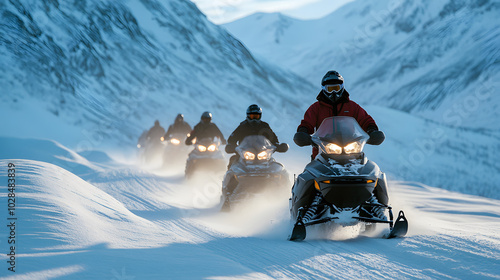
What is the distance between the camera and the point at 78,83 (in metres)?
50.1

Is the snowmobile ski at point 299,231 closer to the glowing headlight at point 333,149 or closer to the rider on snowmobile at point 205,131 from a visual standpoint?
the glowing headlight at point 333,149

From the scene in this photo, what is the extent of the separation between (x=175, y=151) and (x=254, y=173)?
9.63 metres

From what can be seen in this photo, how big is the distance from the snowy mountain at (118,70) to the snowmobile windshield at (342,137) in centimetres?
2905

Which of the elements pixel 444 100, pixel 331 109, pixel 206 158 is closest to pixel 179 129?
pixel 206 158

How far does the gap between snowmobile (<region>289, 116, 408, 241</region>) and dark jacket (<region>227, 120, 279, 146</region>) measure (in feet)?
11.1

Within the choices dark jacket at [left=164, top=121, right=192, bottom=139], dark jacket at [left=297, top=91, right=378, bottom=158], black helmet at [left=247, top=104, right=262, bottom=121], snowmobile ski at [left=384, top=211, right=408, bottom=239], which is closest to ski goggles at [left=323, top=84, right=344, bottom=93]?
dark jacket at [left=297, top=91, right=378, bottom=158]

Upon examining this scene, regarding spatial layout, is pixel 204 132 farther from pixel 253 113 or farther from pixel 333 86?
pixel 333 86

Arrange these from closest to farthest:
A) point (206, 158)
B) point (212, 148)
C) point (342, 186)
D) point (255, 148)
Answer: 1. point (342, 186)
2. point (255, 148)
3. point (206, 158)
4. point (212, 148)

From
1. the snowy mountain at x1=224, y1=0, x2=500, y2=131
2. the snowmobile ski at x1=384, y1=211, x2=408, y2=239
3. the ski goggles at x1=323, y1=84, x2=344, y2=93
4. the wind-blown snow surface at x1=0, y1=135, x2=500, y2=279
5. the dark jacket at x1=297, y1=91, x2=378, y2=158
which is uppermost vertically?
the snowy mountain at x1=224, y1=0, x2=500, y2=131

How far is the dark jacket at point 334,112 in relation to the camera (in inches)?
252

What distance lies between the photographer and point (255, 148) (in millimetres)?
8812

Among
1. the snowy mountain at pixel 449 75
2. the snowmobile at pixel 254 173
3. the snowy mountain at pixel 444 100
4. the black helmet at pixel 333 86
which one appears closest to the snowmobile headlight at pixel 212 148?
the snowmobile at pixel 254 173

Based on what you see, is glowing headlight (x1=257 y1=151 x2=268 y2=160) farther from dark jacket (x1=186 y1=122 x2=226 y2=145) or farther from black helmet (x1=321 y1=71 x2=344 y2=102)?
dark jacket (x1=186 y1=122 x2=226 y2=145)

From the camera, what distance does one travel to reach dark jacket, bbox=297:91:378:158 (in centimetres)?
640
